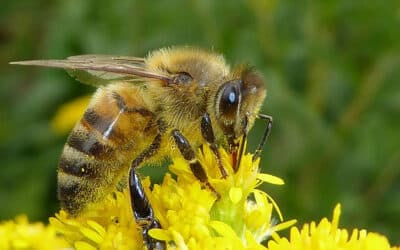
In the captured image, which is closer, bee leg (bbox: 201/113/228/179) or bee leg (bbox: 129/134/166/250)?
bee leg (bbox: 129/134/166/250)

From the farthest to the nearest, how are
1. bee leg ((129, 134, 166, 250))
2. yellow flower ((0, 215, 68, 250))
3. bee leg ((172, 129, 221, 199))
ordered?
yellow flower ((0, 215, 68, 250))
bee leg ((172, 129, 221, 199))
bee leg ((129, 134, 166, 250))

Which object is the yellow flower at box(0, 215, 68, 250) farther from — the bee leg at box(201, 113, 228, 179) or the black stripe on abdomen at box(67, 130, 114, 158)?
the bee leg at box(201, 113, 228, 179)

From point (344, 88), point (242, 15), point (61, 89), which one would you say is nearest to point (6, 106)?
point (61, 89)

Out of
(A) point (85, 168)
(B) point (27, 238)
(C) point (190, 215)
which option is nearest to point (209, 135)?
(C) point (190, 215)

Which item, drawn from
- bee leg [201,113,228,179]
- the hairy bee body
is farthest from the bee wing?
bee leg [201,113,228,179]

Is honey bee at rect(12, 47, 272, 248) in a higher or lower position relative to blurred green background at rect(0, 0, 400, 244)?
lower

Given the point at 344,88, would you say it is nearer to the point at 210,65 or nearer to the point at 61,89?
the point at 61,89

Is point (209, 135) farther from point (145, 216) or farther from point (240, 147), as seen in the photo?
point (145, 216)

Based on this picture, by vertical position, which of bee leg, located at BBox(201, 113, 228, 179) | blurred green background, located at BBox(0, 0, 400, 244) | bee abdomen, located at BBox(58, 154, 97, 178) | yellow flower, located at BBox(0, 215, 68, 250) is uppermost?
blurred green background, located at BBox(0, 0, 400, 244)
